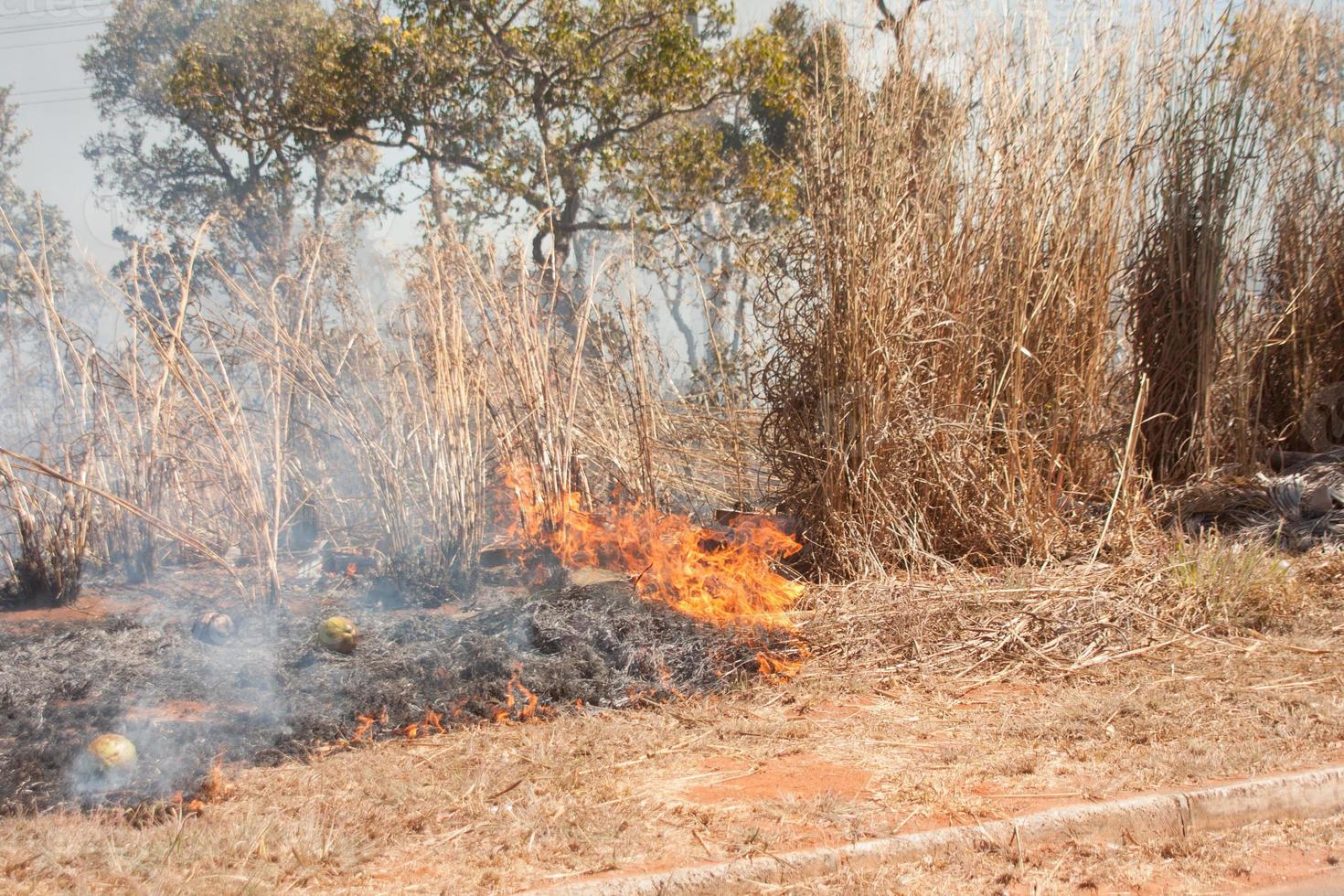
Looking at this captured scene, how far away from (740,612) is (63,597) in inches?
121

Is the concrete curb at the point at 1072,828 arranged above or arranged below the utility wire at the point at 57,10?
below

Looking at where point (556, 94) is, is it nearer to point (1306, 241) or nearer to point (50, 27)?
point (50, 27)

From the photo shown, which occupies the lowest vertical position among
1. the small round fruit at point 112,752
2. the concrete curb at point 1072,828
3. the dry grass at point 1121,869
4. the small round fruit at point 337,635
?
the dry grass at point 1121,869

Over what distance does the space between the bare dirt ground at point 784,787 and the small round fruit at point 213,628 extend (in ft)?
3.84

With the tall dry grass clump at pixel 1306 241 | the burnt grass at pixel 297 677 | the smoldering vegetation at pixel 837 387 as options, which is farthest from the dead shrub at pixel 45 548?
the tall dry grass clump at pixel 1306 241

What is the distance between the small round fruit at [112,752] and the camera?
2.97 meters

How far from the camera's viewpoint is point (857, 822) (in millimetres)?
2611

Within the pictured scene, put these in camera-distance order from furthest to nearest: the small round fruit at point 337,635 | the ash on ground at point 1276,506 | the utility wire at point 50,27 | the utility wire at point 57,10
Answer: the utility wire at point 50,27
the utility wire at point 57,10
the ash on ground at point 1276,506
the small round fruit at point 337,635

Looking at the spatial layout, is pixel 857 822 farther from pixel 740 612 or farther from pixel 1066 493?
pixel 1066 493

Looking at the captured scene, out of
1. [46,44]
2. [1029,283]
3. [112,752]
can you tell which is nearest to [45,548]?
[112,752]

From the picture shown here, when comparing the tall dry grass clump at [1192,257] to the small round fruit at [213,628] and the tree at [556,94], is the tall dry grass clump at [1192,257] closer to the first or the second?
the small round fruit at [213,628]

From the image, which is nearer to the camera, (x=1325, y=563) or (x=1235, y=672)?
(x=1235, y=672)

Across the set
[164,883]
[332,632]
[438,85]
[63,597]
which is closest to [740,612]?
[332,632]

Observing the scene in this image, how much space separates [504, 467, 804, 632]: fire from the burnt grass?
18cm
